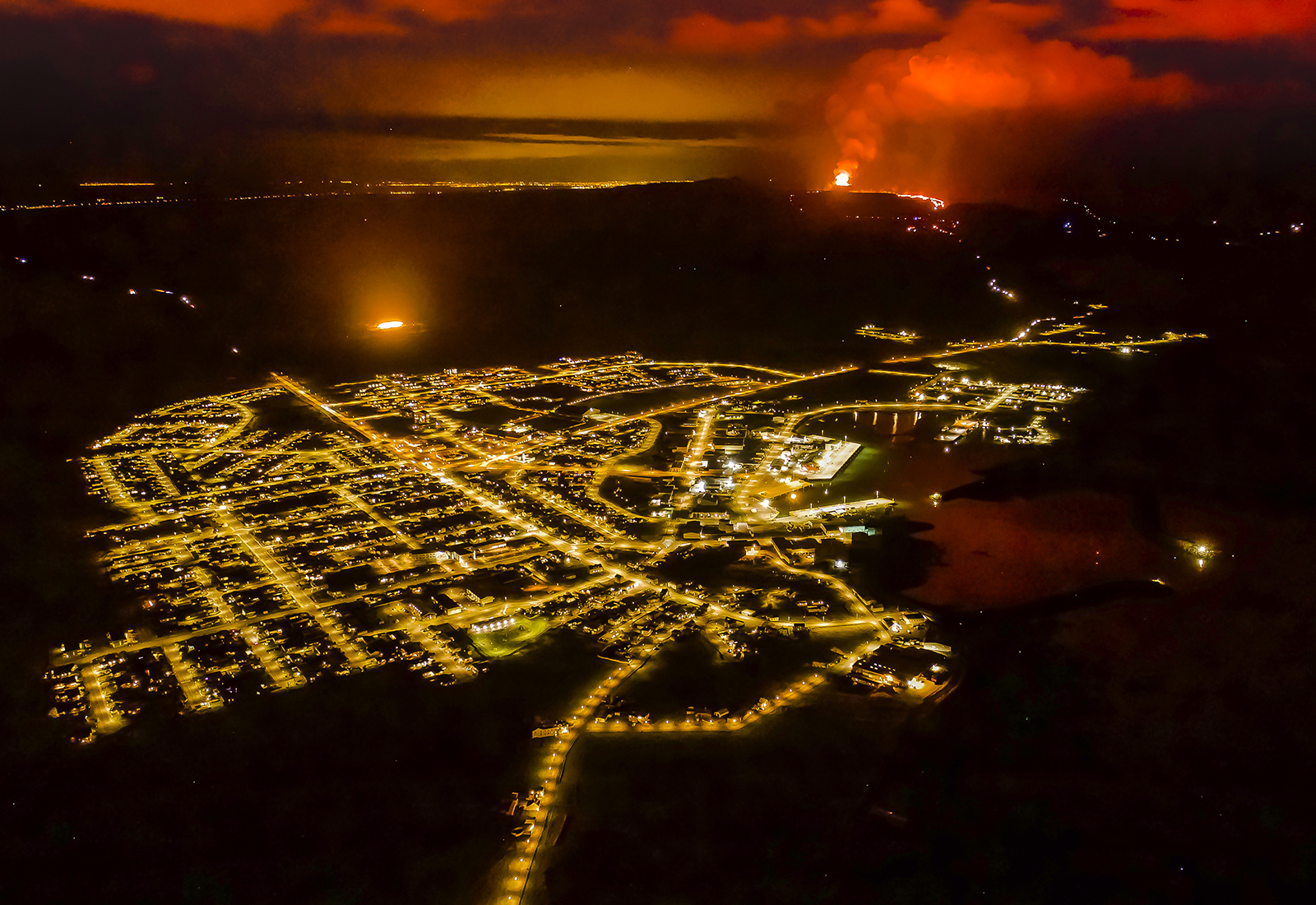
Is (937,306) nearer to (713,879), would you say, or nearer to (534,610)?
(534,610)

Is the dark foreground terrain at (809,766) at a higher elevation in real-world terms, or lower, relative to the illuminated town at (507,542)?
higher

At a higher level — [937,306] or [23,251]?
[23,251]

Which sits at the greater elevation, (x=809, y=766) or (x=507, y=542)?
(x=809, y=766)

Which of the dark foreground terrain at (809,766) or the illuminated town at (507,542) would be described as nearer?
the dark foreground terrain at (809,766)

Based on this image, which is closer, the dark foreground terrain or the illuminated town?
the dark foreground terrain

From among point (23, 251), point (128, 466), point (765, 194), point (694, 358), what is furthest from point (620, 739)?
point (765, 194)

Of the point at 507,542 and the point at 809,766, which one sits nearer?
the point at 809,766

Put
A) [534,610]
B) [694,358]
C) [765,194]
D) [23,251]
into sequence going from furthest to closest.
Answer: [765,194] → [23,251] → [694,358] → [534,610]

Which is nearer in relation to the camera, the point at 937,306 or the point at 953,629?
the point at 953,629

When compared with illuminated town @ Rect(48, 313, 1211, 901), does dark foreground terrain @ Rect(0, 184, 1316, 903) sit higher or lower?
higher

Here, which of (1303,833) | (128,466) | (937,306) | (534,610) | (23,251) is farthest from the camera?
(937,306)
